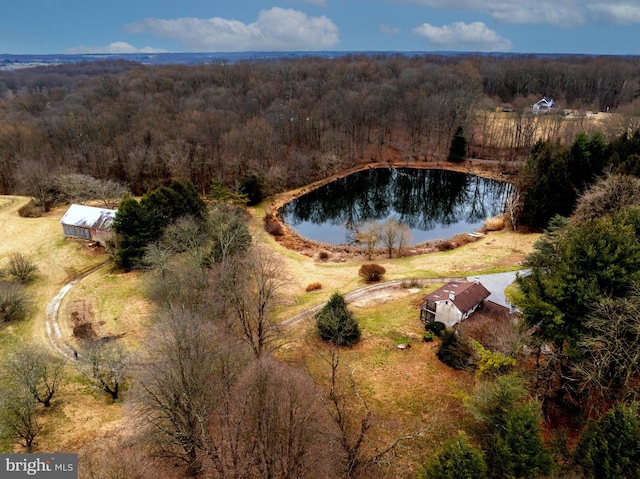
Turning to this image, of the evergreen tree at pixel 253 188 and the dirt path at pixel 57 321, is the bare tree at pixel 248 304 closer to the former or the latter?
the dirt path at pixel 57 321

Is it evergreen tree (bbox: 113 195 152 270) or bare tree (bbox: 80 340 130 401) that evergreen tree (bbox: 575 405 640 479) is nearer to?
bare tree (bbox: 80 340 130 401)

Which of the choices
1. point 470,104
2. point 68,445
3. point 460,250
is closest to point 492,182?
point 470,104

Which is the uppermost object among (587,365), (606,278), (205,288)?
(606,278)

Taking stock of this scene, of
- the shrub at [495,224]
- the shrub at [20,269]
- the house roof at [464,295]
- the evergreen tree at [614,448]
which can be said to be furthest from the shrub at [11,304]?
the shrub at [495,224]

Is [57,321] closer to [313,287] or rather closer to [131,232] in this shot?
[131,232]

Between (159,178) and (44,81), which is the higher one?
(44,81)

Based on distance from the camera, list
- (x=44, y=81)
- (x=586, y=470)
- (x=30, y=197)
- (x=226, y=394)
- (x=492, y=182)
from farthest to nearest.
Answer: (x=44, y=81)
(x=492, y=182)
(x=30, y=197)
(x=226, y=394)
(x=586, y=470)

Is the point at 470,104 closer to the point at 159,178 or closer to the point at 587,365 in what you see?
the point at 159,178

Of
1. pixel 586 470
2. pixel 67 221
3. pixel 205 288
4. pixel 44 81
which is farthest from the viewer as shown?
pixel 44 81
